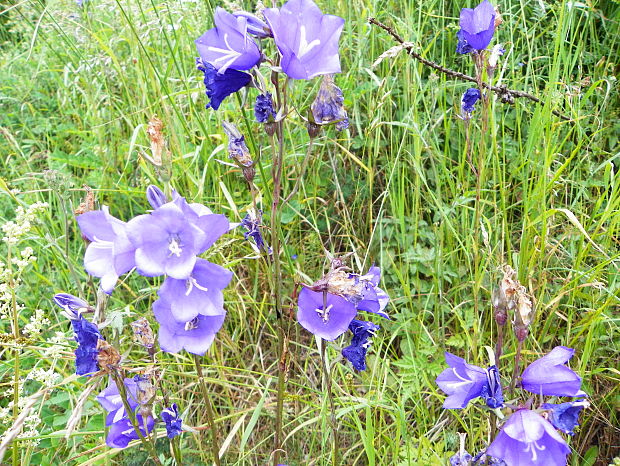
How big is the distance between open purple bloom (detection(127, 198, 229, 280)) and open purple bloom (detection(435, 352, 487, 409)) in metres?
0.65

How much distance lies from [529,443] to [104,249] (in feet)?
3.27

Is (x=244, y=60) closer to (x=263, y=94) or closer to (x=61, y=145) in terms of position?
(x=263, y=94)

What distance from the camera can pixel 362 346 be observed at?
61.3 inches

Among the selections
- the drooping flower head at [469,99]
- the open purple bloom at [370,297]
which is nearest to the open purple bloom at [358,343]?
the open purple bloom at [370,297]

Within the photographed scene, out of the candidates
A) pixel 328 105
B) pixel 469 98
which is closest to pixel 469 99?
pixel 469 98

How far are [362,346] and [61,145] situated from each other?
8.65 feet

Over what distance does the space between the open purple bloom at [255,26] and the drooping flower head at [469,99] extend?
42.8 inches

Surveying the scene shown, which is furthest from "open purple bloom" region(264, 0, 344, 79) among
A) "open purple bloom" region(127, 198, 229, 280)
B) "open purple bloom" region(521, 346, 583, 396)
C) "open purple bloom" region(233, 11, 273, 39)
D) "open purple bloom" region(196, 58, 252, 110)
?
"open purple bloom" region(521, 346, 583, 396)

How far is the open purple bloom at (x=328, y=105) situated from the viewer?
1352 mm

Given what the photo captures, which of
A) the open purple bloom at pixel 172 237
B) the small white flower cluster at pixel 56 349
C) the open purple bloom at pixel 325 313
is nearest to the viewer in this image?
the open purple bloom at pixel 172 237

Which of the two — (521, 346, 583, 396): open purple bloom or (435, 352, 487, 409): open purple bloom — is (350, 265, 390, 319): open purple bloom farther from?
(521, 346, 583, 396): open purple bloom

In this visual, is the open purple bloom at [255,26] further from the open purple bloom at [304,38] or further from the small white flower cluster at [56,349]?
the small white flower cluster at [56,349]

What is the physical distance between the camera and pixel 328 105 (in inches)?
53.3

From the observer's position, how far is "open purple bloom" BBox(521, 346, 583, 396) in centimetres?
123
